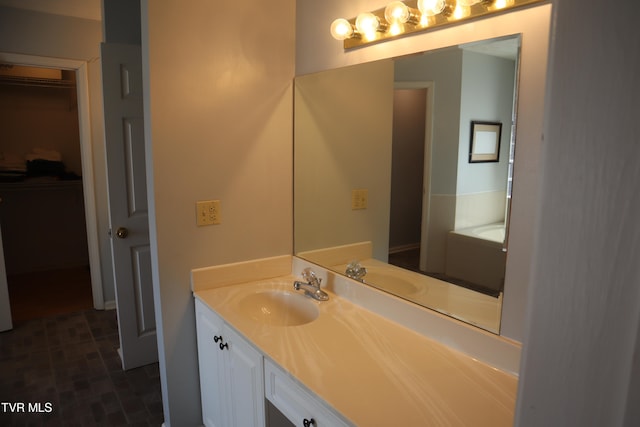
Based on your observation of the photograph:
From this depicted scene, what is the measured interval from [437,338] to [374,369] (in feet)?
1.03

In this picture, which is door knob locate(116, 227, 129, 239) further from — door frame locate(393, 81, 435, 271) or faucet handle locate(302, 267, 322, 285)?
door frame locate(393, 81, 435, 271)

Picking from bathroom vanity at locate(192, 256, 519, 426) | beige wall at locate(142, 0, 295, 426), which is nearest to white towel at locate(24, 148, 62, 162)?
beige wall at locate(142, 0, 295, 426)

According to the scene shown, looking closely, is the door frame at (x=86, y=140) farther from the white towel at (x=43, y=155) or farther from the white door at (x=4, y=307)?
the white towel at (x=43, y=155)

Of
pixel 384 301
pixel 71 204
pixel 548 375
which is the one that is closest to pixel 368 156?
pixel 384 301

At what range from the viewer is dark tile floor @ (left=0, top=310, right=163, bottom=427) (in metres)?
2.21

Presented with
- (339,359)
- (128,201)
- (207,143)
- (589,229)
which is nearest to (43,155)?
(128,201)

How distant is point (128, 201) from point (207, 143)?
106 centimetres

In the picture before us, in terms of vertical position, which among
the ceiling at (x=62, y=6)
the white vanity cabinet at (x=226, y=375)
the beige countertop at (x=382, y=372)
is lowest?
the white vanity cabinet at (x=226, y=375)

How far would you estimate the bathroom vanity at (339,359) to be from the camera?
108 centimetres

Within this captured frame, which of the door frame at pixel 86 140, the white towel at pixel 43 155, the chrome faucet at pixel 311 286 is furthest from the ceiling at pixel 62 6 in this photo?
the chrome faucet at pixel 311 286

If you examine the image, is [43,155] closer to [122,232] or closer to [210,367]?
[122,232]

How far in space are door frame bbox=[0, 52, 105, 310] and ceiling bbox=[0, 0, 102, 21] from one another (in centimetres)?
35

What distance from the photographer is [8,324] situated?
3201mm

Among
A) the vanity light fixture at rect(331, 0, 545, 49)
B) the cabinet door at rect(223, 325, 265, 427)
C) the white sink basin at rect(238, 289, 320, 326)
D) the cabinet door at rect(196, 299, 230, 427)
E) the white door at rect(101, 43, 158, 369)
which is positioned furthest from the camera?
the white door at rect(101, 43, 158, 369)
